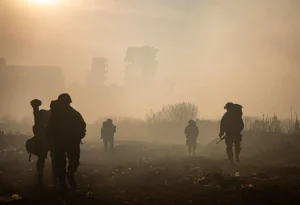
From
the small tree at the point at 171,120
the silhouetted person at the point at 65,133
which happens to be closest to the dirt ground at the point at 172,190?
the silhouetted person at the point at 65,133

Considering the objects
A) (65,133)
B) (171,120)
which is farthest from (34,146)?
(171,120)

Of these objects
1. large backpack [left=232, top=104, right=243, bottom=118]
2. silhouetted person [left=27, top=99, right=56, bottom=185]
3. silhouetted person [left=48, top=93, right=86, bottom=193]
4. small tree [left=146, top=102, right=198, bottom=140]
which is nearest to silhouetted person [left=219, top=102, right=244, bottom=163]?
large backpack [left=232, top=104, right=243, bottom=118]

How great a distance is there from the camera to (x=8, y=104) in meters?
99.7

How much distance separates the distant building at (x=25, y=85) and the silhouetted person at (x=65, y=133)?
313 feet

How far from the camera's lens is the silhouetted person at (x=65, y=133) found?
34.4 ft

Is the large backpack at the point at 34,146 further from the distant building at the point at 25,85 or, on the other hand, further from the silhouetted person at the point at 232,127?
the distant building at the point at 25,85

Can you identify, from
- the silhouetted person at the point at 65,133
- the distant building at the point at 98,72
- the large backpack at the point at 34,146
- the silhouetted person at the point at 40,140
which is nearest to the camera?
the silhouetted person at the point at 65,133

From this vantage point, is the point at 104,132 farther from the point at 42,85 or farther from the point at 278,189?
the point at 42,85

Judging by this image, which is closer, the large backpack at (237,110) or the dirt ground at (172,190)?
the dirt ground at (172,190)

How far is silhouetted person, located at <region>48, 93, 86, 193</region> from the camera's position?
34.4 ft

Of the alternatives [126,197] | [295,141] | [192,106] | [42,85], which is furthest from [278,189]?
[42,85]

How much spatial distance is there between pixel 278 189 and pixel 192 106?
6625cm

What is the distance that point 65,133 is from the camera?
1060cm

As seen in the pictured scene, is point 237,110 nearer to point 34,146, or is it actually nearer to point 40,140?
point 40,140
